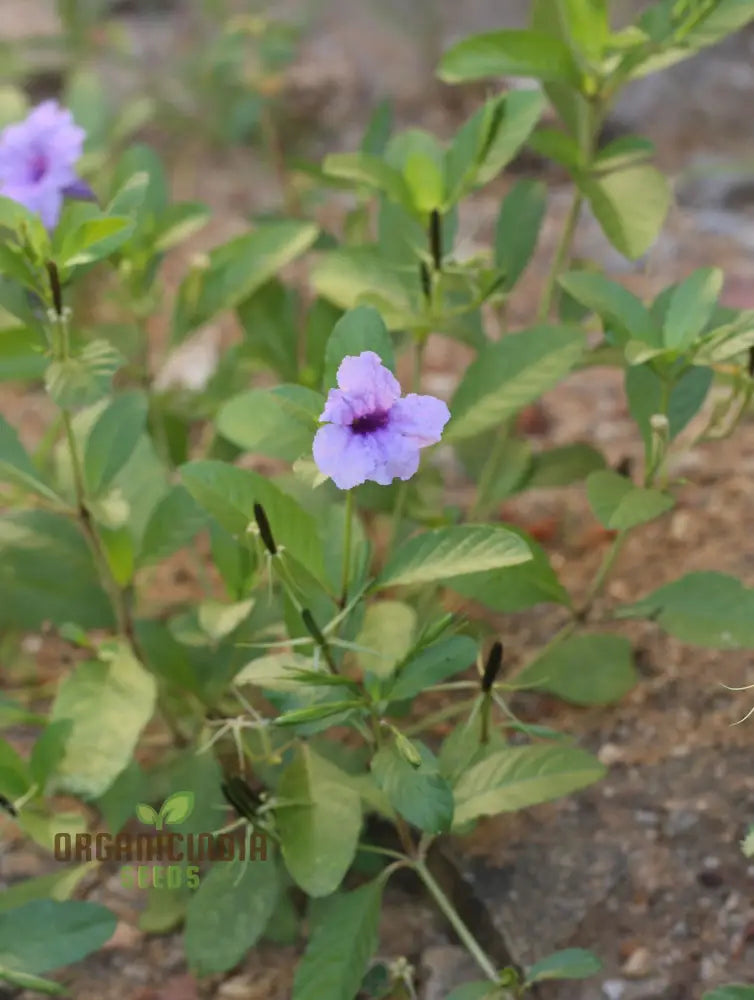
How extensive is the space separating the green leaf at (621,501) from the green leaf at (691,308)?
0.45 ft

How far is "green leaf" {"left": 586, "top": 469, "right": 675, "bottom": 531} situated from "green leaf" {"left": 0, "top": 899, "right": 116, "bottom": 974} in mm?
568

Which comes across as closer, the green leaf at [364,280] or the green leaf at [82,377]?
the green leaf at [82,377]

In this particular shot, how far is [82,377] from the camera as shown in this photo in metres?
1.11

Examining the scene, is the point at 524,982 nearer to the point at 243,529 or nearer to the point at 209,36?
the point at 243,529

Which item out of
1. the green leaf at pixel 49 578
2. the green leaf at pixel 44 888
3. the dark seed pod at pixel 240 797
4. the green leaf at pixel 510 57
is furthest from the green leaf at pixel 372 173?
the green leaf at pixel 44 888

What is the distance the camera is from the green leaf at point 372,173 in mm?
1263

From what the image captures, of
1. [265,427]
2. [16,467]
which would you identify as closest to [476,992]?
[265,427]

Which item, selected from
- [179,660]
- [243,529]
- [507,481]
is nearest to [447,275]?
[507,481]

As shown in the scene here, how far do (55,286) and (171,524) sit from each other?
290 mm

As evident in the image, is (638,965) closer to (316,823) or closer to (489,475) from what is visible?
(316,823)

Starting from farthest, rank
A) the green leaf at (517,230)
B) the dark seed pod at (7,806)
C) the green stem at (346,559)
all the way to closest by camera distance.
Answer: the green leaf at (517,230)
the dark seed pod at (7,806)
the green stem at (346,559)

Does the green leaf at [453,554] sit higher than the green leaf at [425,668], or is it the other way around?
the green leaf at [453,554]

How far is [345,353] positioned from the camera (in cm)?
104

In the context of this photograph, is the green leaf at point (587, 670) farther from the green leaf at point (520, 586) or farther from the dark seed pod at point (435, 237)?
the dark seed pod at point (435, 237)
